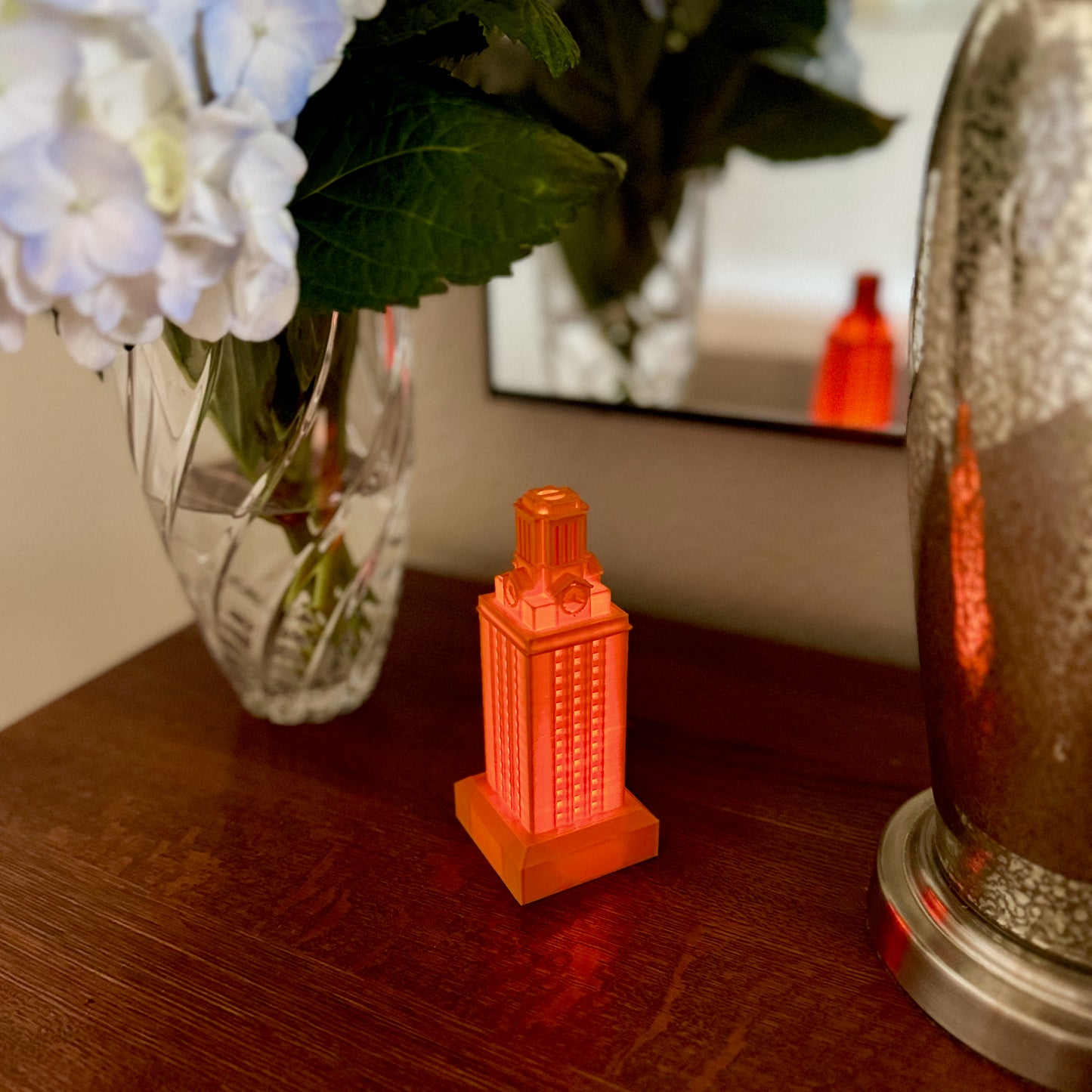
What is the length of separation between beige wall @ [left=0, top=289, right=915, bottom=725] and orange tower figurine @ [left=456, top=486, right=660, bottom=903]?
25cm

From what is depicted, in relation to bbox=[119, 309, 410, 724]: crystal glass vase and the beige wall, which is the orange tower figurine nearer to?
bbox=[119, 309, 410, 724]: crystal glass vase

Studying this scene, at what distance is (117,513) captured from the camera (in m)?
0.85

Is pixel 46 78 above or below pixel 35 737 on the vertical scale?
above

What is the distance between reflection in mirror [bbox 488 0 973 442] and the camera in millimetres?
470

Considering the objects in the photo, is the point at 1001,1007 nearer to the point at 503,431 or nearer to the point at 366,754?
the point at 366,754

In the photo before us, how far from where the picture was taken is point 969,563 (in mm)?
296

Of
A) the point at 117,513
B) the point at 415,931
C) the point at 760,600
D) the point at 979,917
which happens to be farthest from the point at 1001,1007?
the point at 117,513

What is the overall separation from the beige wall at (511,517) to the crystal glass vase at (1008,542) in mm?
253

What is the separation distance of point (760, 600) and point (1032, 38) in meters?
0.43

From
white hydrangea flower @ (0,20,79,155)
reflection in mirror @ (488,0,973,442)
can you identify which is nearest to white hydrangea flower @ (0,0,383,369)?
white hydrangea flower @ (0,20,79,155)

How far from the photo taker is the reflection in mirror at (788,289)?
0.47 m

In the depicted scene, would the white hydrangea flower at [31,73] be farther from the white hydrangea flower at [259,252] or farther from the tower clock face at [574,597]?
the tower clock face at [574,597]

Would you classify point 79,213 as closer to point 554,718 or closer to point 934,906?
point 554,718

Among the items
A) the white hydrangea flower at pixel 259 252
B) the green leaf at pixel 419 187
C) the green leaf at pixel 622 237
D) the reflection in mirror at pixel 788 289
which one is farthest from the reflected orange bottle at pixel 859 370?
the white hydrangea flower at pixel 259 252
